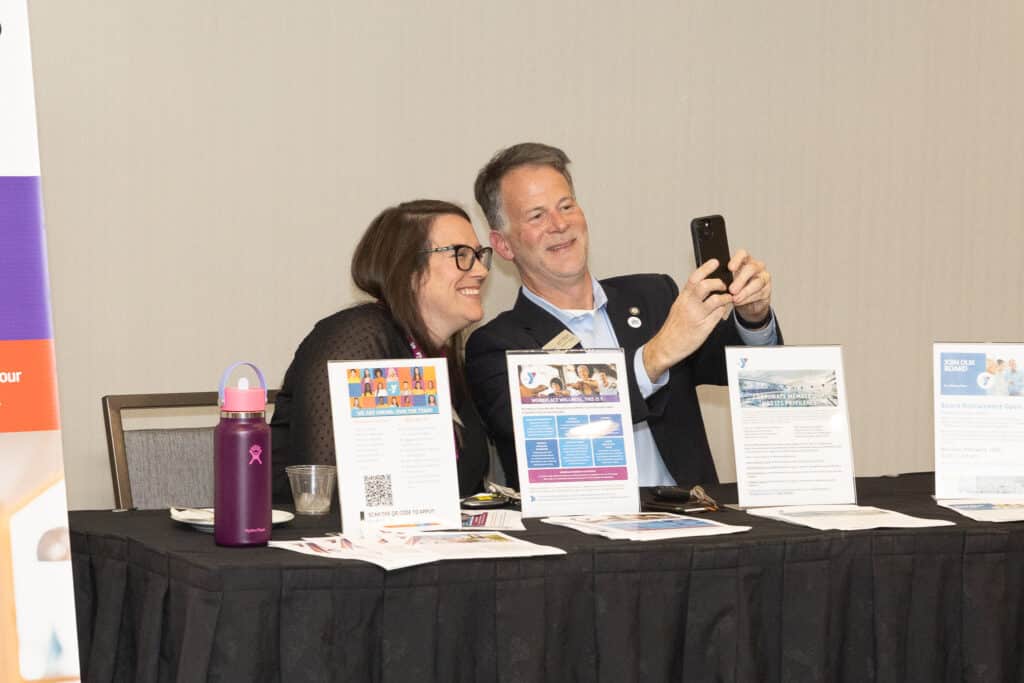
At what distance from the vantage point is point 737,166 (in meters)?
3.83

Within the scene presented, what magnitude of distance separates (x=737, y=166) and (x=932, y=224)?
0.71 meters

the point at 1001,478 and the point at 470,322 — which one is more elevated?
the point at 470,322

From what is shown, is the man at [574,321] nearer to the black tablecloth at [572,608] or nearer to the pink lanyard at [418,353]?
the pink lanyard at [418,353]

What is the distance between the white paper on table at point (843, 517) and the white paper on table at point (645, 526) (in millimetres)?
114

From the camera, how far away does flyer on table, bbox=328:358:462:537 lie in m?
1.87

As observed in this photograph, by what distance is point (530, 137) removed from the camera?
357cm

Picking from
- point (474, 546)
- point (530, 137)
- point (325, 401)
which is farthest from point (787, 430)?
point (530, 137)

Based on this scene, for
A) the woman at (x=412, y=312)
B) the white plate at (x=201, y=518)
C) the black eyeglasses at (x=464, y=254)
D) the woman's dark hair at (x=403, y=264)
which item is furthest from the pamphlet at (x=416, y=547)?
the black eyeglasses at (x=464, y=254)

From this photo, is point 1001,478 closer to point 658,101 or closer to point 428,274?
point 428,274

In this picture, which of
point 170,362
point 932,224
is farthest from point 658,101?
point 170,362

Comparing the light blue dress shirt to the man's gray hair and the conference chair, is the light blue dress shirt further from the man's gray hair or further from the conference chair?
the conference chair

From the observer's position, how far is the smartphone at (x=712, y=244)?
2430 millimetres

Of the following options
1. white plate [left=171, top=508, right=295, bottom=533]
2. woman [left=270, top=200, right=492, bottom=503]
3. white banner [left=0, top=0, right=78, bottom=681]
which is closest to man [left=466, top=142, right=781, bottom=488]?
woman [left=270, top=200, right=492, bottom=503]

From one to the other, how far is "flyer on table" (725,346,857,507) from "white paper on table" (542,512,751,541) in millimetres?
198
